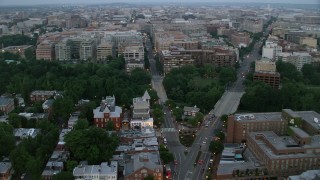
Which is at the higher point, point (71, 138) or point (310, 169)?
point (71, 138)

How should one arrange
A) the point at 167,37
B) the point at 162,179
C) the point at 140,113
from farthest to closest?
the point at 167,37 → the point at 140,113 → the point at 162,179

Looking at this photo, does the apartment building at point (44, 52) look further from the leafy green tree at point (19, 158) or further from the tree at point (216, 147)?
the tree at point (216, 147)

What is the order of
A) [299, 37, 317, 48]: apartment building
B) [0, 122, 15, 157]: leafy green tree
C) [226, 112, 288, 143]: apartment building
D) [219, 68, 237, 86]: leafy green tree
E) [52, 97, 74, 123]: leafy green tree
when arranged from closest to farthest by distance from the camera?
[0, 122, 15, 157]: leafy green tree
[226, 112, 288, 143]: apartment building
[52, 97, 74, 123]: leafy green tree
[219, 68, 237, 86]: leafy green tree
[299, 37, 317, 48]: apartment building

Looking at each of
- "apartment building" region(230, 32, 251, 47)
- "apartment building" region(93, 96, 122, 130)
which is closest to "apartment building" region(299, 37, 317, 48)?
"apartment building" region(230, 32, 251, 47)

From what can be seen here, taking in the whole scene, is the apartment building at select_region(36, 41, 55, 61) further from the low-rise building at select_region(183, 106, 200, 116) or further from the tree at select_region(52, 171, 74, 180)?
the tree at select_region(52, 171, 74, 180)

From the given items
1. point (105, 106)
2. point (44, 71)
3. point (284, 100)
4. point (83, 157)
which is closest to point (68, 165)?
point (83, 157)

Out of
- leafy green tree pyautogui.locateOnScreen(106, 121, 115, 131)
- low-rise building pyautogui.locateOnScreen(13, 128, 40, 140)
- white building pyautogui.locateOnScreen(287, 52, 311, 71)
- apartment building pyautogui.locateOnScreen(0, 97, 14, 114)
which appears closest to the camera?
low-rise building pyautogui.locateOnScreen(13, 128, 40, 140)

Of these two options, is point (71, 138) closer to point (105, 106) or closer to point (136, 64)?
point (105, 106)

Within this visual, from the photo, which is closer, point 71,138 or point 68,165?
point 68,165
